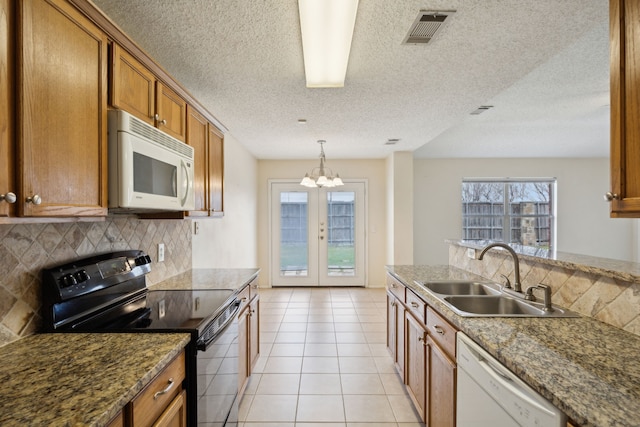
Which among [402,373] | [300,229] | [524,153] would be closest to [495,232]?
[524,153]

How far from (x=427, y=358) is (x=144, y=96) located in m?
2.10

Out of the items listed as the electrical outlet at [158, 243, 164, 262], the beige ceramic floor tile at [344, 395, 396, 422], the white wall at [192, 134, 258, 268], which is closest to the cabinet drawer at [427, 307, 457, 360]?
the beige ceramic floor tile at [344, 395, 396, 422]

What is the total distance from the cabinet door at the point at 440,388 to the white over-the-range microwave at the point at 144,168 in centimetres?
163

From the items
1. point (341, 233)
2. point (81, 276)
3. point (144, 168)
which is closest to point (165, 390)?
point (81, 276)

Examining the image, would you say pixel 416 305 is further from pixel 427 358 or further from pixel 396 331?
pixel 396 331

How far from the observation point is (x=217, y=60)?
2061mm

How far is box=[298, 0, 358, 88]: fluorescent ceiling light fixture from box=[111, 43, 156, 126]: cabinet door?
0.83m

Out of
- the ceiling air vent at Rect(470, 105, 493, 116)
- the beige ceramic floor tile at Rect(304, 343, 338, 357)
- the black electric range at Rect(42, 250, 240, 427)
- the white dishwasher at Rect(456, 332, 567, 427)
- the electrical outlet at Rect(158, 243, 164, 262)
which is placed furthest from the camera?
the ceiling air vent at Rect(470, 105, 493, 116)

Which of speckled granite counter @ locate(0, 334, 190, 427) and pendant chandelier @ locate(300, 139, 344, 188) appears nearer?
speckled granite counter @ locate(0, 334, 190, 427)

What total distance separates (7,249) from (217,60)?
1511mm

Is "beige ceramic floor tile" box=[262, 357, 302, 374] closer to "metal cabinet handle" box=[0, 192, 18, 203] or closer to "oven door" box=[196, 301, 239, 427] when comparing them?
"oven door" box=[196, 301, 239, 427]

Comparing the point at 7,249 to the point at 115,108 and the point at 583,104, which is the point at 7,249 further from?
the point at 583,104

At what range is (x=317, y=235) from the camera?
581cm

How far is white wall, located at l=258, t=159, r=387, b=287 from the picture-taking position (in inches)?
227
